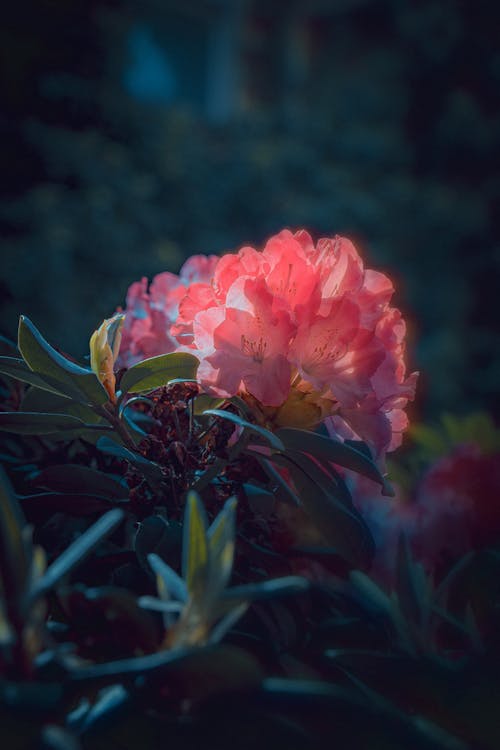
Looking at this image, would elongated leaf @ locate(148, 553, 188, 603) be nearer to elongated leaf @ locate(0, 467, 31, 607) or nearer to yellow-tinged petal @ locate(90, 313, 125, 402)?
elongated leaf @ locate(0, 467, 31, 607)

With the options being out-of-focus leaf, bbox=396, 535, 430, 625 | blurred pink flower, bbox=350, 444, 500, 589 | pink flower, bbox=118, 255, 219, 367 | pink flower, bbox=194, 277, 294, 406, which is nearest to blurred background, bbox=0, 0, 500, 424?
pink flower, bbox=118, 255, 219, 367

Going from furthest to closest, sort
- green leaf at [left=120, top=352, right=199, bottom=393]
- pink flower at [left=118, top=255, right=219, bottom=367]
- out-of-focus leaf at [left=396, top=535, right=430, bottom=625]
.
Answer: pink flower at [left=118, top=255, right=219, bottom=367]
green leaf at [left=120, top=352, right=199, bottom=393]
out-of-focus leaf at [left=396, top=535, right=430, bottom=625]

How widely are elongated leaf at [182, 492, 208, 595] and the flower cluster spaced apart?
141mm

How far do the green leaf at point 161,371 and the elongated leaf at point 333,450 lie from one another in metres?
0.09

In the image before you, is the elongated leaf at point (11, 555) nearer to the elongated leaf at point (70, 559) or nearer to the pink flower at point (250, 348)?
the elongated leaf at point (70, 559)

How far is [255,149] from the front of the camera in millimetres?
6172

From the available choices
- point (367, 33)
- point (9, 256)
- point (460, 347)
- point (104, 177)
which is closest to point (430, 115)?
point (367, 33)

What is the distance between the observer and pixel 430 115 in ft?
26.1

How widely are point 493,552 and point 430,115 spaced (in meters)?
8.09

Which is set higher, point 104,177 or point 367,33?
point 367,33

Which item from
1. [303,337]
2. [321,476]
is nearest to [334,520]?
[321,476]

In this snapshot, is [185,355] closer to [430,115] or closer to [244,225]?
[244,225]

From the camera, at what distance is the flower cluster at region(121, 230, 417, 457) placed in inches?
21.4

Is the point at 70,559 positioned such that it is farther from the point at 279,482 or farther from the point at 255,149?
the point at 255,149
